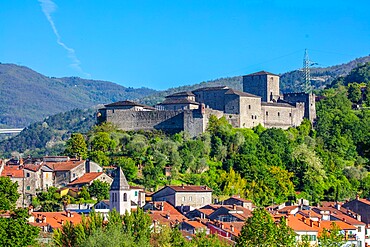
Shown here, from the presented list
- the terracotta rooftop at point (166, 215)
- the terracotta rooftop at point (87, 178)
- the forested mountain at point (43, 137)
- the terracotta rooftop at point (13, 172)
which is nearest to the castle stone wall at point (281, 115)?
the terracotta rooftop at point (87, 178)

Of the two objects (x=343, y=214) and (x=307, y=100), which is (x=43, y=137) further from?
(x=343, y=214)

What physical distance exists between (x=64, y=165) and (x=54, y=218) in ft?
46.9

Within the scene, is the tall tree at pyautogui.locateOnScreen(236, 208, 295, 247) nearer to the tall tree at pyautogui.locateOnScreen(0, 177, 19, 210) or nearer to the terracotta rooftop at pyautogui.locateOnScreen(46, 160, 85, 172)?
the tall tree at pyautogui.locateOnScreen(0, 177, 19, 210)

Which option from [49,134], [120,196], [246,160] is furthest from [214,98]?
[49,134]

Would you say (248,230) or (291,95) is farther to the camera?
(291,95)

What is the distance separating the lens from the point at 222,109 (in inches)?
3140

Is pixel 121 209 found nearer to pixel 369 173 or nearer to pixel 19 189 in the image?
pixel 19 189

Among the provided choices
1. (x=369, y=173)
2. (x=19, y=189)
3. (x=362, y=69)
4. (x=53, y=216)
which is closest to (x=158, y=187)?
(x=19, y=189)

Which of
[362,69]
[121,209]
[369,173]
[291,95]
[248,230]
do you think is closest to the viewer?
[248,230]

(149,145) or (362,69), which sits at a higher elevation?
(362,69)

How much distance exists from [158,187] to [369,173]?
68.6 ft

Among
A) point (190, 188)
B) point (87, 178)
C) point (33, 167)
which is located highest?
point (33, 167)

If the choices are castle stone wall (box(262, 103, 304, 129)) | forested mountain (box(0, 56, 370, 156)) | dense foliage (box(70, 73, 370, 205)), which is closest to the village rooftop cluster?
dense foliage (box(70, 73, 370, 205))

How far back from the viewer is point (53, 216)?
2143 inches
